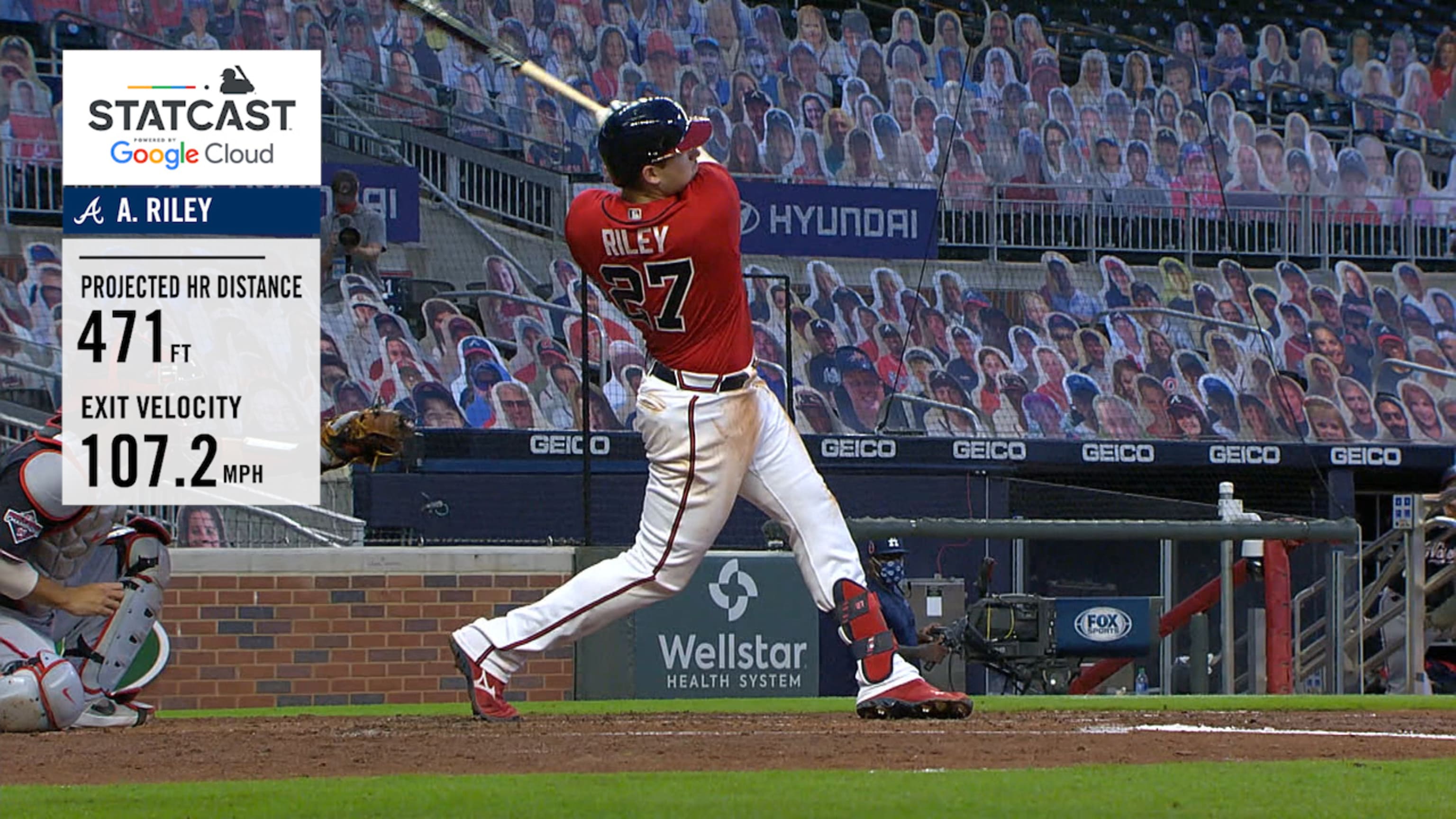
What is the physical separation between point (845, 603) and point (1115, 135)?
11804 millimetres

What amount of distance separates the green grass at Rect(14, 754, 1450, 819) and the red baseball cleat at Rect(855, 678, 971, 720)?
1.19 meters

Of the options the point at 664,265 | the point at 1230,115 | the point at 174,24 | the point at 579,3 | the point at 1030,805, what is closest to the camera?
the point at 1030,805

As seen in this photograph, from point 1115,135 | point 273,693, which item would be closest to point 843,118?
point 1115,135

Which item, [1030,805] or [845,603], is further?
[845,603]

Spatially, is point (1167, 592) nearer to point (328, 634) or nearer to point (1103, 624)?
point (1103, 624)

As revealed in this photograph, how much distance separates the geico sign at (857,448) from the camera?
13.4 m

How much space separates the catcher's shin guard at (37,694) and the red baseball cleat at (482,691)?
117cm

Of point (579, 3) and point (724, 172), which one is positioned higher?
point (579, 3)

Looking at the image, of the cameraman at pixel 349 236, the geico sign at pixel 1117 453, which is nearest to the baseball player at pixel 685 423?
the cameraman at pixel 349 236

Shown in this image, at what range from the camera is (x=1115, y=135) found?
16406 millimetres

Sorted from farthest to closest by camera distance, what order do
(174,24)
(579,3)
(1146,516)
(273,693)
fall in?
(579,3), (174,24), (1146,516), (273,693)

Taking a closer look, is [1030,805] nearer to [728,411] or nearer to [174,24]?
[728,411]

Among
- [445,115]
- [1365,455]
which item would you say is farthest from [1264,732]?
[445,115]

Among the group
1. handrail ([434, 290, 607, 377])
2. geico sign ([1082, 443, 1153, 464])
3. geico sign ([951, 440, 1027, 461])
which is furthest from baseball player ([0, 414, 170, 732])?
geico sign ([1082, 443, 1153, 464])
